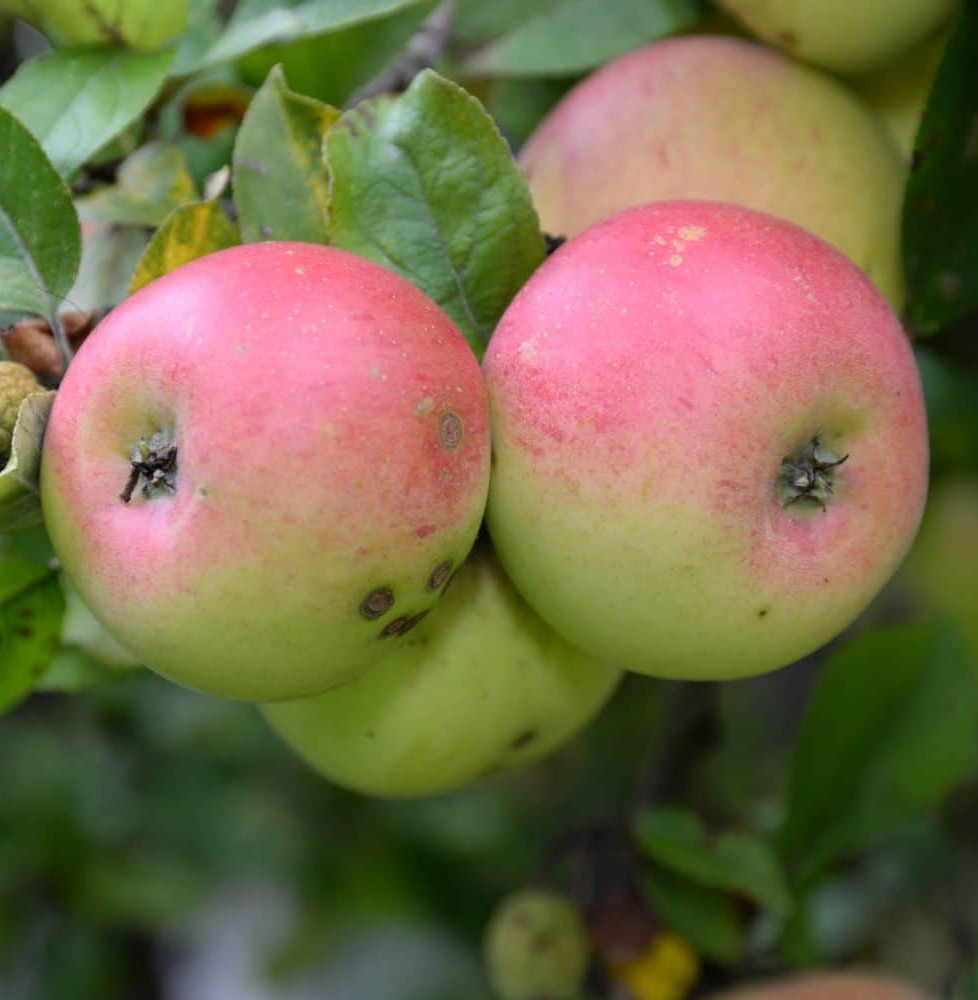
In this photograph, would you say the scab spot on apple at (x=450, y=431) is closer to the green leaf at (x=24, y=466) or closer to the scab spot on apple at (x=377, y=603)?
the scab spot on apple at (x=377, y=603)

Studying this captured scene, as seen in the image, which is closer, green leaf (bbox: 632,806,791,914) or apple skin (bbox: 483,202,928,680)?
apple skin (bbox: 483,202,928,680)

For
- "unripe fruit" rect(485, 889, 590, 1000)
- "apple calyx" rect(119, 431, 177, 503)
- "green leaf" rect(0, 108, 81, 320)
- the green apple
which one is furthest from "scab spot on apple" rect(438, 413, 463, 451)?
the green apple

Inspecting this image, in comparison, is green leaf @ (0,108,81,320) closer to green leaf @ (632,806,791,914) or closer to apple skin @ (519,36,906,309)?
apple skin @ (519,36,906,309)

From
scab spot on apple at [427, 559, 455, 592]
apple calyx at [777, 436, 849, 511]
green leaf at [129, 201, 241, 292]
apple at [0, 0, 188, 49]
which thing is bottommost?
scab spot on apple at [427, 559, 455, 592]

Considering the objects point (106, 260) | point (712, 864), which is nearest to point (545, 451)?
point (106, 260)

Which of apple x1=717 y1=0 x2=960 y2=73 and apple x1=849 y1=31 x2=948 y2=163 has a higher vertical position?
apple x1=717 y1=0 x2=960 y2=73

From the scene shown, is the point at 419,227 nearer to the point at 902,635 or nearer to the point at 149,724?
the point at 902,635

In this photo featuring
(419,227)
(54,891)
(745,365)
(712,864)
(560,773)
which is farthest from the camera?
(54,891)
